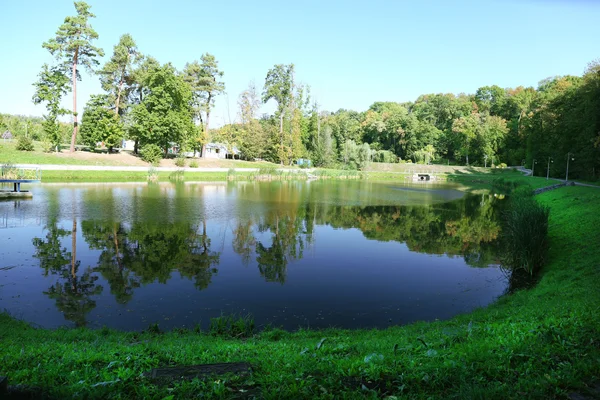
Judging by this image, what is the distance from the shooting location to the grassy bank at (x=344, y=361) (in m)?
4.05

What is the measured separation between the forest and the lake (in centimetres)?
2244

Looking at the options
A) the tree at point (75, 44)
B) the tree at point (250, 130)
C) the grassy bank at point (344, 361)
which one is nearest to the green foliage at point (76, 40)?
the tree at point (75, 44)

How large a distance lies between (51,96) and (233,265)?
46.3 m

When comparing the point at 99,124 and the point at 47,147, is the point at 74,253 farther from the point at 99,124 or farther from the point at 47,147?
the point at 99,124

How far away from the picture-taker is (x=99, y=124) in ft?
169

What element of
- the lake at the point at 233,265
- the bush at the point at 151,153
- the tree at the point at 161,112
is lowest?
the lake at the point at 233,265

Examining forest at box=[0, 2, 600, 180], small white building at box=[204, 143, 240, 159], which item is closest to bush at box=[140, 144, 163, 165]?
forest at box=[0, 2, 600, 180]

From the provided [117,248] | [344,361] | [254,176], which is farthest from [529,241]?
[254,176]

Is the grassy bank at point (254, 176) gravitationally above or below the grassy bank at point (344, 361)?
above

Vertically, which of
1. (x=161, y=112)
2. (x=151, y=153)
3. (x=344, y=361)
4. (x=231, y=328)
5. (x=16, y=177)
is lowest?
(x=231, y=328)

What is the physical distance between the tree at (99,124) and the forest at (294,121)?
13cm

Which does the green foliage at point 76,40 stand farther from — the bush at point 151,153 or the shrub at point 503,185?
the shrub at point 503,185

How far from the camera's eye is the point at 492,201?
36812mm

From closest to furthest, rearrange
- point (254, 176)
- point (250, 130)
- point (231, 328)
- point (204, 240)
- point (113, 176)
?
1. point (231, 328)
2. point (204, 240)
3. point (113, 176)
4. point (254, 176)
5. point (250, 130)
